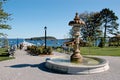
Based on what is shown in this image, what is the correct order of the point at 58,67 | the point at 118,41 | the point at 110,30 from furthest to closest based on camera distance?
the point at 110,30 → the point at 118,41 → the point at 58,67

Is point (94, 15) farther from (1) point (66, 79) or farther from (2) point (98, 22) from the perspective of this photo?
(1) point (66, 79)

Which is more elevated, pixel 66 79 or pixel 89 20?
pixel 89 20

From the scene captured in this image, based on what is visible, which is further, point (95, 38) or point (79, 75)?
point (95, 38)

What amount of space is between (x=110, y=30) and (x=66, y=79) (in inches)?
2054

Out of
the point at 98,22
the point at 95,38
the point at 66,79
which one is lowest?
the point at 66,79

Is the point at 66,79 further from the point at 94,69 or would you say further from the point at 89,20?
the point at 89,20

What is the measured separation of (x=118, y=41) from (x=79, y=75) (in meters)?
45.6

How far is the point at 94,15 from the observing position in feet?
201

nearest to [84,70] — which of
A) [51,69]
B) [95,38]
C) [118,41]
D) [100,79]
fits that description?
[100,79]

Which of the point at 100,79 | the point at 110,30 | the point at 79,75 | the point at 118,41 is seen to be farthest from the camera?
the point at 110,30

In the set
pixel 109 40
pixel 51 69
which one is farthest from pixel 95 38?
pixel 51 69

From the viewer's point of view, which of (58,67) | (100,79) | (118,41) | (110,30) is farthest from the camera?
(110,30)

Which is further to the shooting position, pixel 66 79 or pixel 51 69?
pixel 51 69

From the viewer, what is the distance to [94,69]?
480 inches
